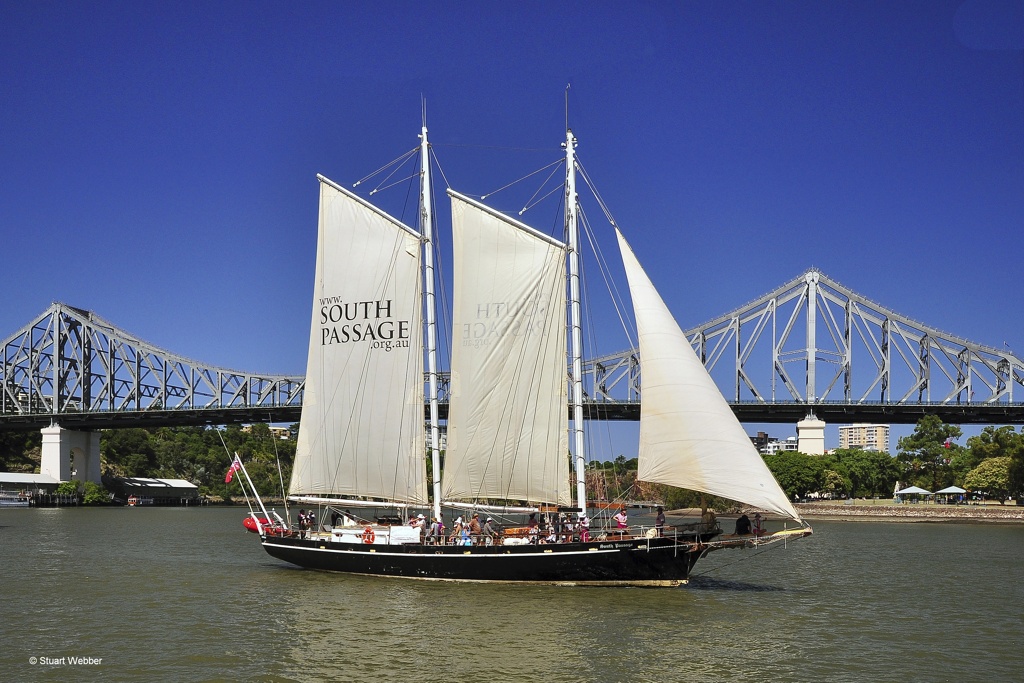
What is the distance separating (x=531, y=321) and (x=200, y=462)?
138387 millimetres

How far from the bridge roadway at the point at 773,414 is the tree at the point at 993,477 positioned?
14.0m

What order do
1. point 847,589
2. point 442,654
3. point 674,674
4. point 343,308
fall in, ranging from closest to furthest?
point 674,674, point 442,654, point 847,589, point 343,308

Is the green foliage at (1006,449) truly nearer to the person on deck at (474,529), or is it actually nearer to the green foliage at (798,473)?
the green foliage at (798,473)

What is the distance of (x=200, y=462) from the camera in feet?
540

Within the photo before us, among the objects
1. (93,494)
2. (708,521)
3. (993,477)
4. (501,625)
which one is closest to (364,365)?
(708,521)

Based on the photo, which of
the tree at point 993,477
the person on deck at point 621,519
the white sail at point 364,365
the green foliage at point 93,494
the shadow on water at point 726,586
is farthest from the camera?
the green foliage at point 93,494

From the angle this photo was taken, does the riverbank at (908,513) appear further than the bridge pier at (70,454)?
No

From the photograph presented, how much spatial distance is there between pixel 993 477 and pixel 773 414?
2688 centimetres

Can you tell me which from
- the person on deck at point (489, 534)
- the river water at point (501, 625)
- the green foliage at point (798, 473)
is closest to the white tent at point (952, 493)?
the green foliage at point (798, 473)

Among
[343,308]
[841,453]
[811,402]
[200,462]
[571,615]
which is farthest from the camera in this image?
[200,462]

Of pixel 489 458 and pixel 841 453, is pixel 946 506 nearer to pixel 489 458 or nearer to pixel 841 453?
pixel 841 453

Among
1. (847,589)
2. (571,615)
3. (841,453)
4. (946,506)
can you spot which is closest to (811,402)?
(841,453)

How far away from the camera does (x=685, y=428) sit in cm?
3094

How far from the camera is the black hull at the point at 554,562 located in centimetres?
3288
